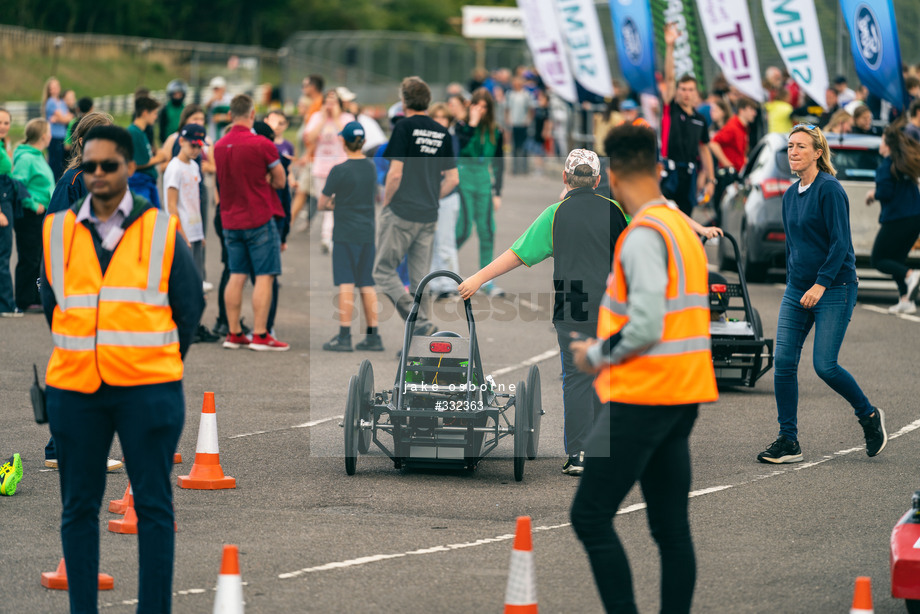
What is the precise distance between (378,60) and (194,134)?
34.4m

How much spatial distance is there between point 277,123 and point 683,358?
32.0ft

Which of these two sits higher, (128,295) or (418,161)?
(418,161)

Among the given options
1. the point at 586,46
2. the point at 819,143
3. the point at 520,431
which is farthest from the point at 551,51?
the point at 520,431

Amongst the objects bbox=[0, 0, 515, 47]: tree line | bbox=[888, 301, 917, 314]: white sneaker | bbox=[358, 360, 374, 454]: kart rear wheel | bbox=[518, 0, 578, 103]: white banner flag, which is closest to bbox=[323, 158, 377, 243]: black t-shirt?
bbox=[358, 360, 374, 454]: kart rear wheel

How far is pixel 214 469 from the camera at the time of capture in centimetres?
706

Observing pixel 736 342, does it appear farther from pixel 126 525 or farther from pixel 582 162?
pixel 126 525

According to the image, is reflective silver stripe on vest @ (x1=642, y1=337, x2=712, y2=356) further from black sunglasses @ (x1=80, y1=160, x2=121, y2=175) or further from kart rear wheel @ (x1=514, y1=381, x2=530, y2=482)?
kart rear wheel @ (x1=514, y1=381, x2=530, y2=482)

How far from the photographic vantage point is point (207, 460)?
704 centimetres

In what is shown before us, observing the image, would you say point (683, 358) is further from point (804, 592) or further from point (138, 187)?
point (138, 187)

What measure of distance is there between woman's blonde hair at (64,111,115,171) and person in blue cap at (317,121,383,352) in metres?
3.68

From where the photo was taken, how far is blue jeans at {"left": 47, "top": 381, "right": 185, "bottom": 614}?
15.2 feet

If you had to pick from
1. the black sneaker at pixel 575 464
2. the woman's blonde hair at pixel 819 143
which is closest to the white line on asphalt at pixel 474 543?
the black sneaker at pixel 575 464

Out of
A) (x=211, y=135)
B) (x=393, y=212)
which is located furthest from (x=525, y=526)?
(x=211, y=135)

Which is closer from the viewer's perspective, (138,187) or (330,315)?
(138,187)
